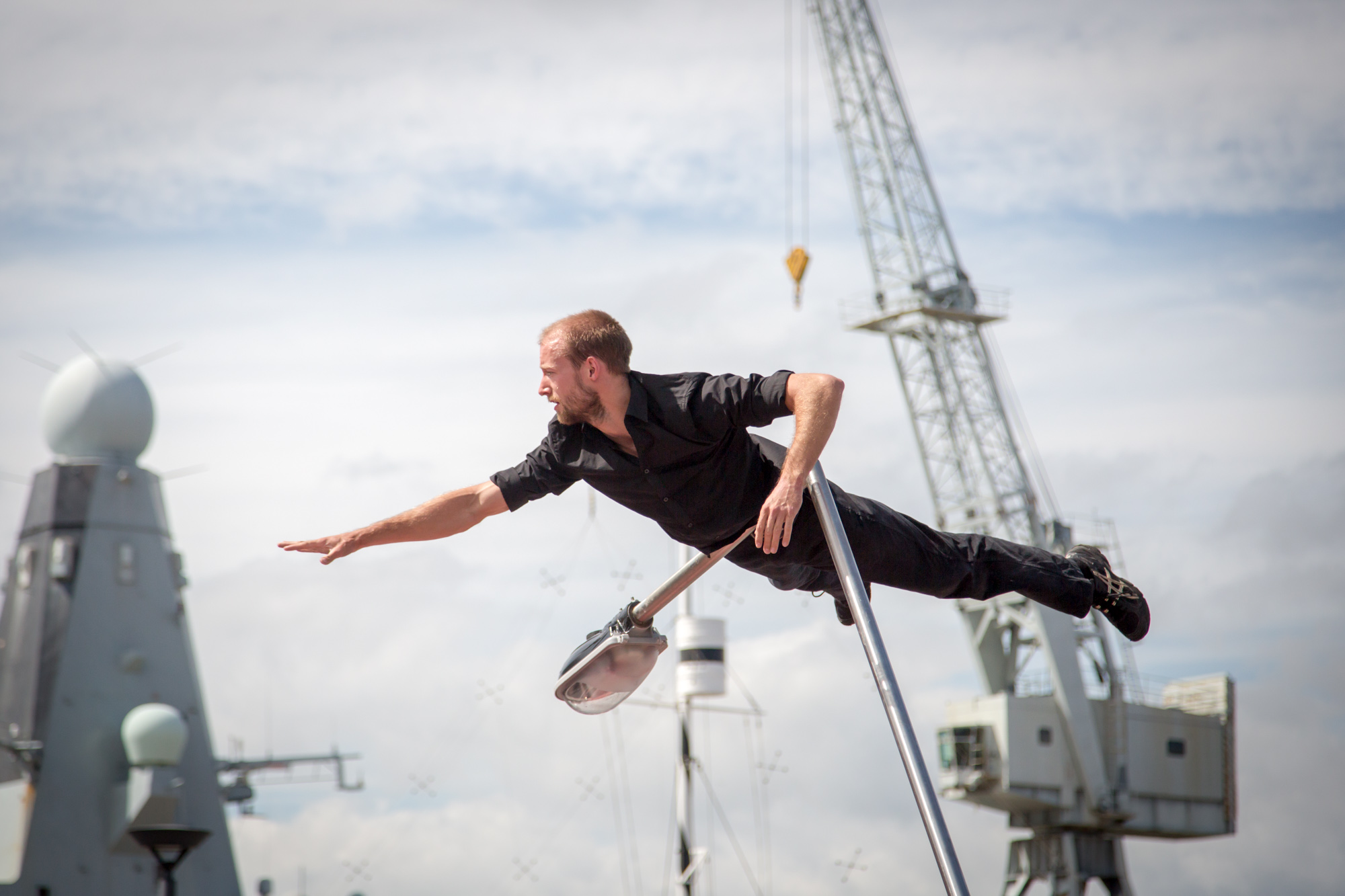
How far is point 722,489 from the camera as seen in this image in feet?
25.4

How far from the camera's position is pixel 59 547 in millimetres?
41562

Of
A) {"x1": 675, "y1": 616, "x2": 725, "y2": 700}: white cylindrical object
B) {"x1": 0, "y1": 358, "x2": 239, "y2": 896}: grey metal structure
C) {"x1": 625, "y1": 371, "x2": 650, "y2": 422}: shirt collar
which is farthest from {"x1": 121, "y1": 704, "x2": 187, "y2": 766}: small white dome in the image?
{"x1": 625, "y1": 371, "x2": 650, "y2": 422}: shirt collar

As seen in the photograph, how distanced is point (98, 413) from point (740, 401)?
40.2 m

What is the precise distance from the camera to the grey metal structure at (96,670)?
131 ft

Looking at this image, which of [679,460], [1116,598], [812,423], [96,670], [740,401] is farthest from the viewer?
[96,670]

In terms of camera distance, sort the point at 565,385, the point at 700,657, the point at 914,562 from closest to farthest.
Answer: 1. the point at 565,385
2. the point at 914,562
3. the point at 700,657

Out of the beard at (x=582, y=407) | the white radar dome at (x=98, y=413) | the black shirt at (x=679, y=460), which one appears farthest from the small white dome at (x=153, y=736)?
the beard at (x=582, y=407)

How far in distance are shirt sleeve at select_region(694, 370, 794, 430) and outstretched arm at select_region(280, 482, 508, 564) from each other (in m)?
1.47

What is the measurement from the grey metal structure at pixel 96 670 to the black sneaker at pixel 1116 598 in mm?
36628

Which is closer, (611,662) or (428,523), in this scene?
(428,523)

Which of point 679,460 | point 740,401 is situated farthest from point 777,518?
point 679,460

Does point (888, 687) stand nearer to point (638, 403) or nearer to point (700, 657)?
point (638, 403)

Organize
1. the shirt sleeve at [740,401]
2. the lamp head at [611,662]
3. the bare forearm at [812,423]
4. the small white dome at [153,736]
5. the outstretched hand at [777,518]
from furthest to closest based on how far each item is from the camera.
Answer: the small white dome at [153,736]
the lamp head at [611,662]
the shirt sleeve at [740,401]
the bare forearm at [812,423]
the outstretched hand at [777,518]

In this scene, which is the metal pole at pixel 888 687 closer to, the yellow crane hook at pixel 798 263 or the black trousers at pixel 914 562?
the black trousers at pixel 914 562
